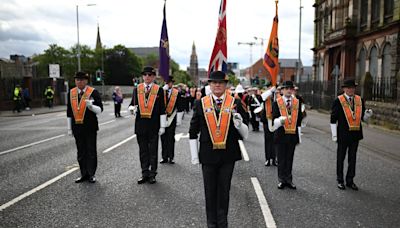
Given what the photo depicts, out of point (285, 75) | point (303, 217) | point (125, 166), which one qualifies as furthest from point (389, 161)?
point (285, 75)

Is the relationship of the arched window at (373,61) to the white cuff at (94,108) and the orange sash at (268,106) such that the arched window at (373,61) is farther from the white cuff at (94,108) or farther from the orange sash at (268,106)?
the white cuff at (94,108)

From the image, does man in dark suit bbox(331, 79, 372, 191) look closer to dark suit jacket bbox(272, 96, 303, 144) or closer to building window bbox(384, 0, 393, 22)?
dark suit jacket bbox(272, 96, 303, 144)

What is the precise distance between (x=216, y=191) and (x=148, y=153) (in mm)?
2742

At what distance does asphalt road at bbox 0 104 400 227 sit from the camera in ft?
15.0

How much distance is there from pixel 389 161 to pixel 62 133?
11.5m

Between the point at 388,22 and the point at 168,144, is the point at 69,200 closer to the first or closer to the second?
the point at 168,144

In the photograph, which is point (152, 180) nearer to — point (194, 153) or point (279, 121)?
point (194, 153)

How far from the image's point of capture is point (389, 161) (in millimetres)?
8820

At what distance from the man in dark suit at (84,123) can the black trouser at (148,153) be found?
93 cm

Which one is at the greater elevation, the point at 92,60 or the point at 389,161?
the point at 92,60

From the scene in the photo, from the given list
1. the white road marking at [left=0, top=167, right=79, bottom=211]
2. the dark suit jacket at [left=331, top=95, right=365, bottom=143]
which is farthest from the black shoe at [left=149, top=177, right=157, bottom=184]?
the dark suit jacket at [left=331, top=95, right=365, bottom=143]

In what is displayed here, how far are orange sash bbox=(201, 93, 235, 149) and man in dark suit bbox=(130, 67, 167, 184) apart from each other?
8.34 feet

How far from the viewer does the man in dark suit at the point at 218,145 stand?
4039mm

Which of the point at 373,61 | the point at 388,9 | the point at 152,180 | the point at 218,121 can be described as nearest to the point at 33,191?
the point at 152,180
